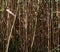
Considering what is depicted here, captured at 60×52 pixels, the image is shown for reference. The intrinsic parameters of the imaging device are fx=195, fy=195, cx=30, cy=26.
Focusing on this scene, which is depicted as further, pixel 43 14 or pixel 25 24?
pixel 43 14

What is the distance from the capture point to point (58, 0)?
1773mm

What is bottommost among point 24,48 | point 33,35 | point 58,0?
point 24,48

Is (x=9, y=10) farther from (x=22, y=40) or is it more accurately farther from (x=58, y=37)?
(x=58, y=37)

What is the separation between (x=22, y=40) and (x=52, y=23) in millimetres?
298

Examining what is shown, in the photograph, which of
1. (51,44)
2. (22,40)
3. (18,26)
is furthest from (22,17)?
(51,44)

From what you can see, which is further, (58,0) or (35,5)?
(58,0)

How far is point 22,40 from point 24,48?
0.33ft

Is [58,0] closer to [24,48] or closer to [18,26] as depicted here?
[18,26]

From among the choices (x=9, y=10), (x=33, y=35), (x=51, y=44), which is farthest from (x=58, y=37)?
(x=9, y=10)

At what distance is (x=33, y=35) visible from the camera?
164cm

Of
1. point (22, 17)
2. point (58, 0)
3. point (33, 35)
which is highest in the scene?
point (58, 0)

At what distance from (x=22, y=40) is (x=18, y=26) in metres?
0.14

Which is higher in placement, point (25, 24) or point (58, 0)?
point (58, 0)

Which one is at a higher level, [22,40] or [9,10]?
[9,10]
